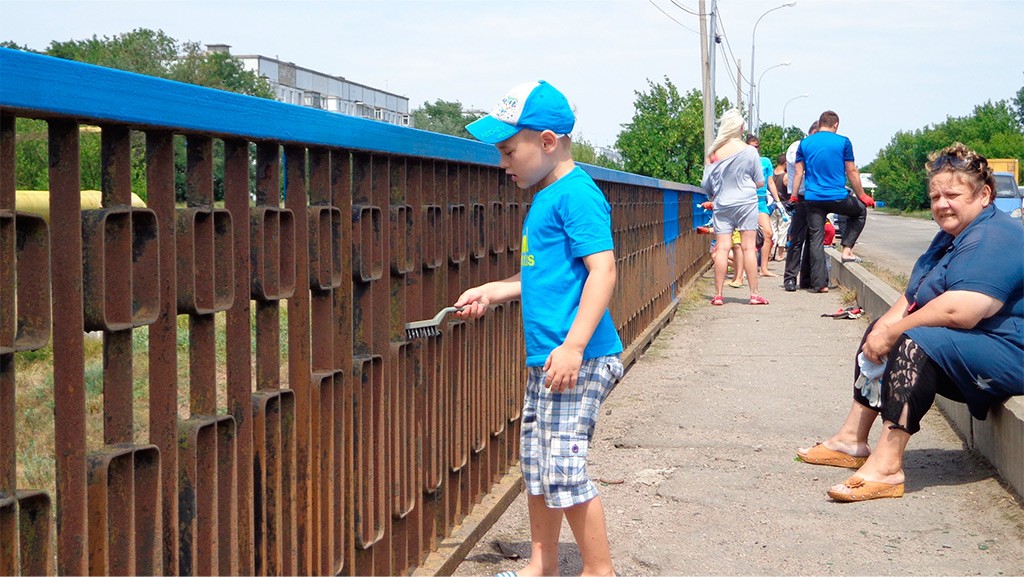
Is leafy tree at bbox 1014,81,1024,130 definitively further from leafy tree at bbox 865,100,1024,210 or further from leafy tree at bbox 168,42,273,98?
leafy tree at bbox 168,42,273,98

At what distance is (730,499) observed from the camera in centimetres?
488

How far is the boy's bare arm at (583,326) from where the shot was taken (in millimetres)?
3240

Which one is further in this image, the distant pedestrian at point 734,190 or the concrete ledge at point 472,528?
the distant pedestrian at point 734,190

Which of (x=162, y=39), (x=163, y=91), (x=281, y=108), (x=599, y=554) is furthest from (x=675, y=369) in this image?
(x=162, y=39)

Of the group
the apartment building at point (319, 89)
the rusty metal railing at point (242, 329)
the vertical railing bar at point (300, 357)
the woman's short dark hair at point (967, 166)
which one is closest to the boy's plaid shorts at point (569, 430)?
the rusty metal railing at point (242, 329)

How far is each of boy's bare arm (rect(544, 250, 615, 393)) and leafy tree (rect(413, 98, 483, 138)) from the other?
223 ft

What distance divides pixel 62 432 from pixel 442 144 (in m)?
2.07

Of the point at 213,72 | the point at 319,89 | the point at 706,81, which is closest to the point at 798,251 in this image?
the point at 706,81

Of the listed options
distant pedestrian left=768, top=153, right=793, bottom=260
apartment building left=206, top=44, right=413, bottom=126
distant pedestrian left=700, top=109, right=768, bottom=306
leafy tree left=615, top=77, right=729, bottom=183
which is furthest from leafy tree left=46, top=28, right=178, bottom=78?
distant pedestrian left=700, top=109, right=768, bottom=306

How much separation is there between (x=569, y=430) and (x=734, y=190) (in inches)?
342

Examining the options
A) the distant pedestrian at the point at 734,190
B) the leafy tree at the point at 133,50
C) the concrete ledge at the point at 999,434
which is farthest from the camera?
the leafy tree at the point at 133,50

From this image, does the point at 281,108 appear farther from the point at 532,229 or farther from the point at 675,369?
the point at 675,369

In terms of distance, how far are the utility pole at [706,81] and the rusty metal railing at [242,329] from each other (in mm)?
23391

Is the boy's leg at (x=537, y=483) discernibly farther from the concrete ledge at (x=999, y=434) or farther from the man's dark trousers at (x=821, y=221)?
the man's dark trousers at (x=821, y=221)
